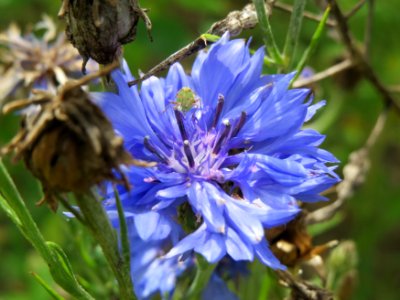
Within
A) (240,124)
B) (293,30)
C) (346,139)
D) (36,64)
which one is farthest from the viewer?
(346,139)

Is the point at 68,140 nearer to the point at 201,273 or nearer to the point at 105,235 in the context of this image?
the point at 105,235

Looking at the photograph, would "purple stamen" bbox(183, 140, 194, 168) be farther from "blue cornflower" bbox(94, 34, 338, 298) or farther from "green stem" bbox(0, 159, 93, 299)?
"green stem" bbox(0, 159, 93, 299)

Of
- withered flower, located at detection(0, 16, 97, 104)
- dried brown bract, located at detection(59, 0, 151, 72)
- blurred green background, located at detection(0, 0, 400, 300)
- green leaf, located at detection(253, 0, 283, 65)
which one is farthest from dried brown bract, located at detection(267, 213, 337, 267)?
blurred green background, located at detection(0, 0, 400, 300)

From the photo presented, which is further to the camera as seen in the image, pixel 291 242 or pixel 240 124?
pixel 291 242

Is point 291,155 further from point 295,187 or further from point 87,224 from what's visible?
point 87,224

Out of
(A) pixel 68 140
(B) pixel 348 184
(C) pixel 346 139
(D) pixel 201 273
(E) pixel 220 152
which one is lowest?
(C) pixel 346 139

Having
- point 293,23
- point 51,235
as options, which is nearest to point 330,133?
point 51,235

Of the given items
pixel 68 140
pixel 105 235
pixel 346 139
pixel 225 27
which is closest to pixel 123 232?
pixel 105 235
